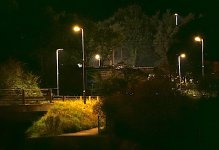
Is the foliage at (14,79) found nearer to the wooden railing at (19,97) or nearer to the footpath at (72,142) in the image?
the wooden railing at (19,97)

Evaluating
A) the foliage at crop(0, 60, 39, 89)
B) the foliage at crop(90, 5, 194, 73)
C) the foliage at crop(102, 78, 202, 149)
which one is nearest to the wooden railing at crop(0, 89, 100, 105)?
the foliage at crop(0, 60, 39, 89)

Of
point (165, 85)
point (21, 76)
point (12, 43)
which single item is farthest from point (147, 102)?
point (12, 43)

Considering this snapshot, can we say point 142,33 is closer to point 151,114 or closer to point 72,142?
point 72,142

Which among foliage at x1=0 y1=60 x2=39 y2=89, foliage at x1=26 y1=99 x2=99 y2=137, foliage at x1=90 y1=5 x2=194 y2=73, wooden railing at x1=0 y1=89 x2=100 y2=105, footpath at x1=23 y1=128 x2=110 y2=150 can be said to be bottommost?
footpath at x1=23 y1=128 x2=110 y2=150

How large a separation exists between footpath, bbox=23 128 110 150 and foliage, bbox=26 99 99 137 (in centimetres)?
160

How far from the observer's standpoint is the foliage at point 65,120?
1389 inches

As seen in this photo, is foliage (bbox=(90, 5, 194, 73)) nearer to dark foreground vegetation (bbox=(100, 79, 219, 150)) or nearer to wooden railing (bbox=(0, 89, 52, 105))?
wooden railing (bbox=(0, 89, 52, 105))

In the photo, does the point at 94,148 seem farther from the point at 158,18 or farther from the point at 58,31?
the point at 158,18

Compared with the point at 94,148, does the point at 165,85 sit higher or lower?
higher

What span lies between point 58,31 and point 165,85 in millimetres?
29191

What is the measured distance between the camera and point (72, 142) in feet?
106

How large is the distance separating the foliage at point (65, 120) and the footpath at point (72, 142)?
1.60 meters

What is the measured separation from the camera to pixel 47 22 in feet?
194

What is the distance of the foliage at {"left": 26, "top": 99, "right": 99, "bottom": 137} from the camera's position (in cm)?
3528
